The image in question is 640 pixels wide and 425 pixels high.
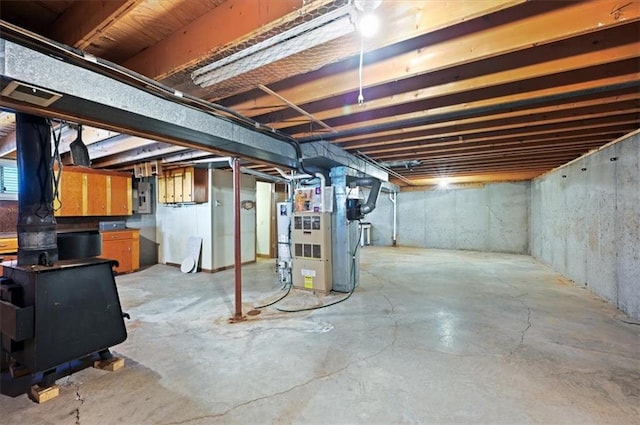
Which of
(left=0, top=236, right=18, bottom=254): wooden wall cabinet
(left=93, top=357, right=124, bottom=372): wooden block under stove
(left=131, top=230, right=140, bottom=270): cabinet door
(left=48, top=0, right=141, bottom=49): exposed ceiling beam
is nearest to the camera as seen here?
(left=48, top=0, right=141, bottom=49): exposed ceiling beam

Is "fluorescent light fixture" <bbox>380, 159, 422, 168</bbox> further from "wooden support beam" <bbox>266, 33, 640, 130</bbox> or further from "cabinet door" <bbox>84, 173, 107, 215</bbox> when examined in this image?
"cabinet door" <bbox>84, 173, 107, 215</bbox>

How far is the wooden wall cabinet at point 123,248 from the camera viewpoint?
5344 millimetres

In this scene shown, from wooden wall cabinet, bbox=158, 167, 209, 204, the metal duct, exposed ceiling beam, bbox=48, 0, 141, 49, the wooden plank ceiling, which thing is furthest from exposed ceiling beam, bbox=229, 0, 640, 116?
wooden wall cabinet, bbox=158, 167, 209, 204

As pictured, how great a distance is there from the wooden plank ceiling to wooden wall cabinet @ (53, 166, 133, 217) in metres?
4.34

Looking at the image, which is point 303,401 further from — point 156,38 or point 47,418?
point 156,38

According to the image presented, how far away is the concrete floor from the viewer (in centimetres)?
170

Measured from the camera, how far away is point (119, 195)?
18.9 feet

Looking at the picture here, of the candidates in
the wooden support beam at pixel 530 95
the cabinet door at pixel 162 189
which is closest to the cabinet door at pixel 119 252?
the cabinet door at pixel 162 189

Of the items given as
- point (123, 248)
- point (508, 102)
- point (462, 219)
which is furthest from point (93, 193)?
point (462, 219)

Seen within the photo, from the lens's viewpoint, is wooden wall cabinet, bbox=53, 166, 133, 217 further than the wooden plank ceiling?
Yes

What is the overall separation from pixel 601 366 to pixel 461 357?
38.9 inches

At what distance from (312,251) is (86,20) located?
3.33 m

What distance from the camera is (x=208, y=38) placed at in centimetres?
156

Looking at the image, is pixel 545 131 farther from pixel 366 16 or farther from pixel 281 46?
pixel 281 46
